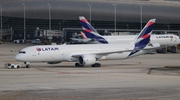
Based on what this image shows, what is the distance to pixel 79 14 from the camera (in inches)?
5915

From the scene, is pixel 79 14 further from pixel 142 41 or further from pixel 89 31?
pixel 142 41

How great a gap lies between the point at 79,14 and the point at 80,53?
298 ft

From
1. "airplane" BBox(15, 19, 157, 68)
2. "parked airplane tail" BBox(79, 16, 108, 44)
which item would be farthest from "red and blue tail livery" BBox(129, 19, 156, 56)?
"parked airplane tail" BBox(79, 16, 108, 44)

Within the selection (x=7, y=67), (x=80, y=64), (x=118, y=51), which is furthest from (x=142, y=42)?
(x=7, y=67)

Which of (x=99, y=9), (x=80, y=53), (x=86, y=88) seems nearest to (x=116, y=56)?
(x=80, y=53)

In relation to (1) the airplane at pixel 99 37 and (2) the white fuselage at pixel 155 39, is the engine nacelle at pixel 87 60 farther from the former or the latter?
(2) the white fuselage at pixel 155 39

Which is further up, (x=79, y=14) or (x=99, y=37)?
(x=79, y=14)

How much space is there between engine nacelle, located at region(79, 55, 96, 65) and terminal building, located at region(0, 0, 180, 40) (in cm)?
7717

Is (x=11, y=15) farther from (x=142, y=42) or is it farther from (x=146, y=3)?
(x=142, y=42)

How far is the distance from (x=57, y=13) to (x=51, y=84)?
11686cm

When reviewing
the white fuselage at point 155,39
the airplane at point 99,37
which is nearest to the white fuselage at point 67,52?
the airplane at point 99,37

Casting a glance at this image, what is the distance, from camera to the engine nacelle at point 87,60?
58875mm

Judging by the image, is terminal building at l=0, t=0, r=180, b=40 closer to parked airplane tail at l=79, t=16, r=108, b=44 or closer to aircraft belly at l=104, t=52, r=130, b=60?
parked airplane tail at l=79, t=16, r=108, b=44

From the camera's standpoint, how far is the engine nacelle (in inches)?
2318
